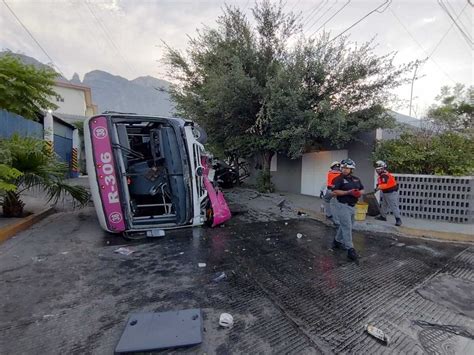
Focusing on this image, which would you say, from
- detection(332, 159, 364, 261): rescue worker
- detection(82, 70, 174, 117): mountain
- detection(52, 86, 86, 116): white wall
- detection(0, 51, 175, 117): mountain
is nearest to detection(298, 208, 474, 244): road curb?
detection(332, 159, 364, 261): rescue worker

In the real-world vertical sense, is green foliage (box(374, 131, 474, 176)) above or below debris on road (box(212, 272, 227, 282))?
above

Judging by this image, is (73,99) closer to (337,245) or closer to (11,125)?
(11,125)

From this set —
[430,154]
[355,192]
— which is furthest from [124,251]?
[430,154]

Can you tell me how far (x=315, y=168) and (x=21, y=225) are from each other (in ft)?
30.8

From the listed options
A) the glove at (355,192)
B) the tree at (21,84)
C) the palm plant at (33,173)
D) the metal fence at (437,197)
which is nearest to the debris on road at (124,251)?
the palm plant at (33,173)

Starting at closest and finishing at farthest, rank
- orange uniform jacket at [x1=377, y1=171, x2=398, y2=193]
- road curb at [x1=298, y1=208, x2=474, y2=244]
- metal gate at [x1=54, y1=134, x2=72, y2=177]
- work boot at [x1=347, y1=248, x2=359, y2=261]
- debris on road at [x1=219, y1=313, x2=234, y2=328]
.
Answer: debris on road at [x1=219, y1=313, x2=234, y2=328], work boot at [x1=347, y1=248, x2=359, y2=261], road curb at [x1=298, y1=208, x2=474, y2=244], orange uniform jacket at [x1=377, y1=171, x2=398, y2=193], metal gate at [x1=54, y1=134, x2=72, y2=177]

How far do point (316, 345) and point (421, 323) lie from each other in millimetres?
1197

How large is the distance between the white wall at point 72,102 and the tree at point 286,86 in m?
23.4

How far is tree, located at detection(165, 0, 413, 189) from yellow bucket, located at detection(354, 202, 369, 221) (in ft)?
8.21

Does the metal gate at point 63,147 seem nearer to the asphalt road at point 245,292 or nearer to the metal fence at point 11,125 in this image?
the metal fence at point 11,125

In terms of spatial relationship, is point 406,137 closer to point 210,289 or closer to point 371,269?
point 371,269

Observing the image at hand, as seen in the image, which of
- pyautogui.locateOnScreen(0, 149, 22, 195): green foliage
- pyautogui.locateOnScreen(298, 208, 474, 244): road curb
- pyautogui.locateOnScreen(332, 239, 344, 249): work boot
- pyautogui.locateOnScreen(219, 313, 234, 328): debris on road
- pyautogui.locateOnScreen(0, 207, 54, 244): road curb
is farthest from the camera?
pyautogui.locateOnScreen(298, 208, 474, 244): road curb

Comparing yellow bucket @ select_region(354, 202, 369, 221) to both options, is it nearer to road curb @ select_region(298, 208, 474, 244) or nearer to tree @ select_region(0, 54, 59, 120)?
road curb @ select_region(298, 208, 474, 244)

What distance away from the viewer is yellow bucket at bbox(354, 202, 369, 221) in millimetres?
6414
